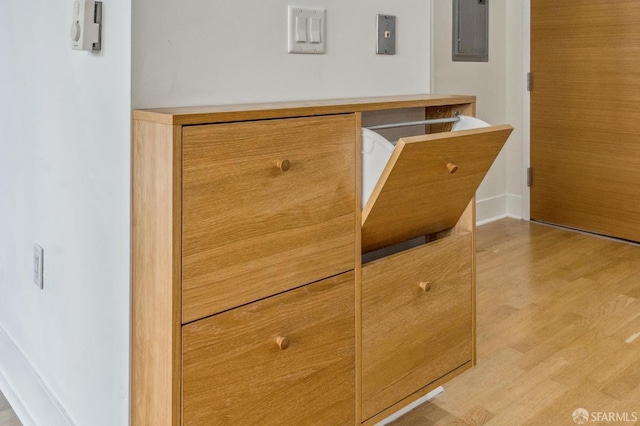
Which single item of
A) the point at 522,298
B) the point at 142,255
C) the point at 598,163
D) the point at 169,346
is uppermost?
the point at 598,163

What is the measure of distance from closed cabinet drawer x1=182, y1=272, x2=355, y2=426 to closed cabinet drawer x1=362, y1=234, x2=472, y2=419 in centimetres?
6

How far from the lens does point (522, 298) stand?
2309 millimetres

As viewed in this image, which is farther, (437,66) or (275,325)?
(437,66)

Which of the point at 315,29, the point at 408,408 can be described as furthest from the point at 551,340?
the point at 315,29

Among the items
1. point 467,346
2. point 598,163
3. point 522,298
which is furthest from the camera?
point 598,163

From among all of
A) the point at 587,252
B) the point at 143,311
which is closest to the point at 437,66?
the point at 587,252

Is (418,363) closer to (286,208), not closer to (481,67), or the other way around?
(286,208)

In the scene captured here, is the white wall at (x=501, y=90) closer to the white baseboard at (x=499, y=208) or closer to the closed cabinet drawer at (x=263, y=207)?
the white baseboard at (x=499, y=208)

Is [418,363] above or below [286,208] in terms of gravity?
below

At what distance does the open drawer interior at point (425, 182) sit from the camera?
1110 millimetres

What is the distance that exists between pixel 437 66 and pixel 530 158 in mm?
983
